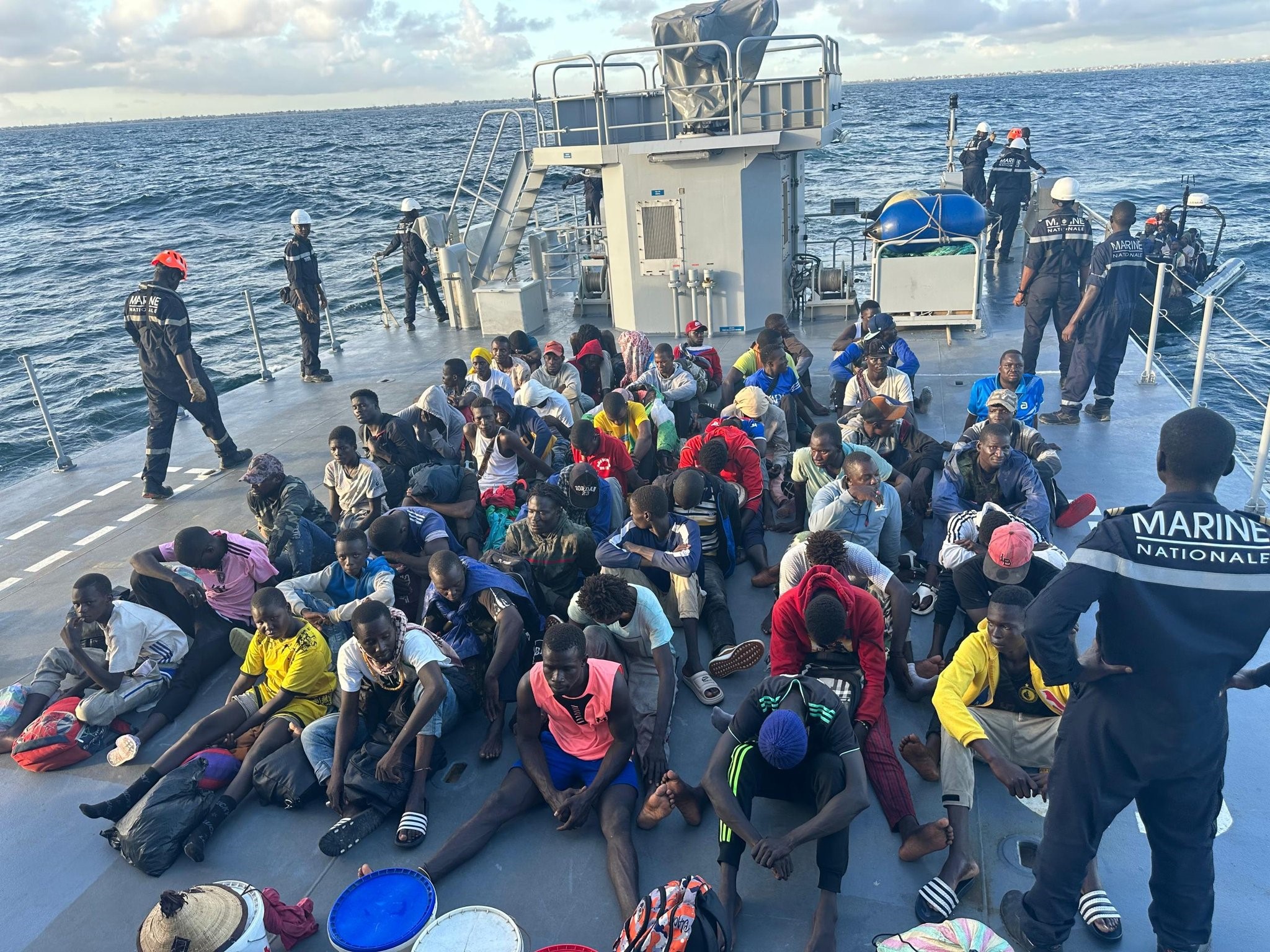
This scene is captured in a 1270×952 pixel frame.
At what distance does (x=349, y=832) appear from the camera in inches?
163

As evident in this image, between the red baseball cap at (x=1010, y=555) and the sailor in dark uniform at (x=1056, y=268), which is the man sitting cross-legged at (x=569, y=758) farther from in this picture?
the sailor in dark uniform at (x=1056, y=268)

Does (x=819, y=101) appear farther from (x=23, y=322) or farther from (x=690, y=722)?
(x=23, y=322)

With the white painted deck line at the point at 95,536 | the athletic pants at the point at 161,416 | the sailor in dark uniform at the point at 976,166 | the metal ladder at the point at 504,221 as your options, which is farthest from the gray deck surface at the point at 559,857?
the sailor in dark uniform at the point at 976,166

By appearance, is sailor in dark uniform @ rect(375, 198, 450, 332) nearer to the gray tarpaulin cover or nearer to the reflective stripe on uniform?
the gray tarpaulin cover

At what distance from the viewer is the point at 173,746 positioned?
4.62 m

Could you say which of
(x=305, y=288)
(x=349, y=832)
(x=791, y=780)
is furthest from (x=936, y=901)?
(x=305, y=288)

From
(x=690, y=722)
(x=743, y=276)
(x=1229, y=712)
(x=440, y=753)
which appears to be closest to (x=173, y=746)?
(x=440, y=753)

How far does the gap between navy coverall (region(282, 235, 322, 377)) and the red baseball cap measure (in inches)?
347

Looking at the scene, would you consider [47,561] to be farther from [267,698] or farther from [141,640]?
[267,698]

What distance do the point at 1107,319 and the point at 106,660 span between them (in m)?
8.49

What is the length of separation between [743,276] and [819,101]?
2.41 m

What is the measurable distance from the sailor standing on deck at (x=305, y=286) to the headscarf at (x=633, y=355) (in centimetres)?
439

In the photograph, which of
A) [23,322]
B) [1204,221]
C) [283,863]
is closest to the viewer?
[283,863]

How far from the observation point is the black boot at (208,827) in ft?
13.4
